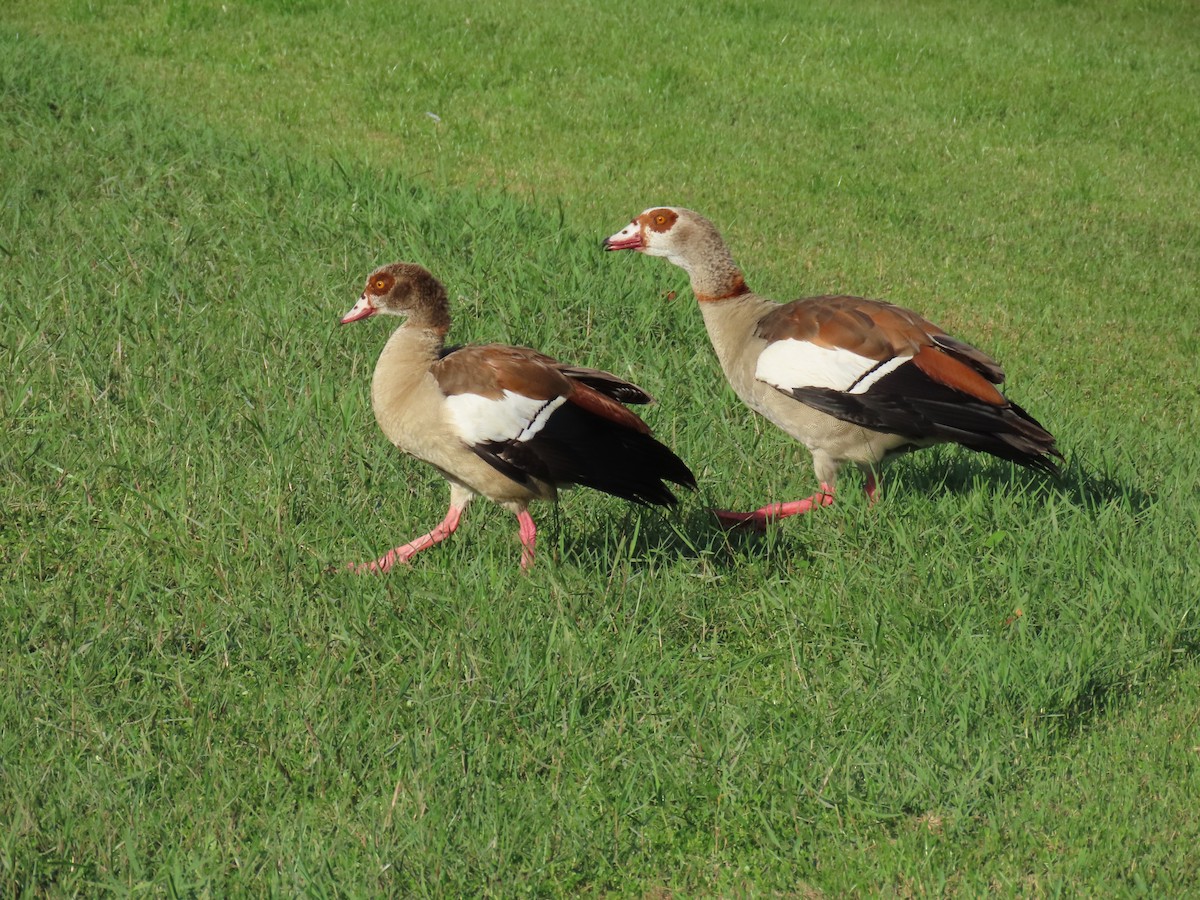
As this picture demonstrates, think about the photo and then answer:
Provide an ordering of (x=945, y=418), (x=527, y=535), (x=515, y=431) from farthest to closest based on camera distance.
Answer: (x=945, y=418), (x=527, y=535), (x=515, y=431)

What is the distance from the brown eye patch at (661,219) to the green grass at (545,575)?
0.80 m

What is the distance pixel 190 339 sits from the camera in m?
6.79

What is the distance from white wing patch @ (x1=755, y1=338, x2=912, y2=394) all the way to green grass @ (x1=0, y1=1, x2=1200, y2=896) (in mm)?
530

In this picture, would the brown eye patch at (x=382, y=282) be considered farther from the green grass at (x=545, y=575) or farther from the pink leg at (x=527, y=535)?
the pink leg at (x=527, y=535)

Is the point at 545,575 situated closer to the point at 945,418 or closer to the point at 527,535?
the point at 527,535

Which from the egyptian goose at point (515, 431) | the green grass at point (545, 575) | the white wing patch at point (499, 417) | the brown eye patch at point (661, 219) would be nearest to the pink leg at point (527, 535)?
the egyptian goose at point (515, 431)

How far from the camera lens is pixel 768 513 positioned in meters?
5.44

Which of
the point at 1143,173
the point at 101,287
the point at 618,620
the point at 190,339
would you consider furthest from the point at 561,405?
the point at 1143,173

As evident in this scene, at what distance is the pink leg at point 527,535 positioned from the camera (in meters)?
5.06

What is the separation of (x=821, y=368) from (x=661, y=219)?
4.04ft

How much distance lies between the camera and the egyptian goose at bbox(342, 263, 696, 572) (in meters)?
4.86

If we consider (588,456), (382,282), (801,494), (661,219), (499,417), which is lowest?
(801,494)

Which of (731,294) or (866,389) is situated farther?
(731,294)

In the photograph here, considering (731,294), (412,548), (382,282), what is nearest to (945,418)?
(731,294)
